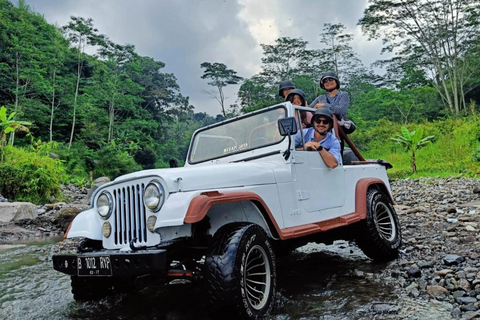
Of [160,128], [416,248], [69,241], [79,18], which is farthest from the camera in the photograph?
[160,128]

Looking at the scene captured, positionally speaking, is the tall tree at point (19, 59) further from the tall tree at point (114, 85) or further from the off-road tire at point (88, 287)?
the off-road tire at point (88, 287)

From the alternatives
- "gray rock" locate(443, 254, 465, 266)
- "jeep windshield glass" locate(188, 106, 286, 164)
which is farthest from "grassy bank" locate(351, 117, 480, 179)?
"jeep windshield glass" locate(188, 106, 286, 164)

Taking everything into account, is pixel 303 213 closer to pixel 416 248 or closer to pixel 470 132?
pixel 416 248

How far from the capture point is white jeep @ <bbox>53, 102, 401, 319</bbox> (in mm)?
2619

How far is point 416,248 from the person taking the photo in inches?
195

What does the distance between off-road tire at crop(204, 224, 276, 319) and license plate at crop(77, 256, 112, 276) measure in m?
0.68

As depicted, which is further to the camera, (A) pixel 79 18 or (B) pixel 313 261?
(A) pixel 79 18

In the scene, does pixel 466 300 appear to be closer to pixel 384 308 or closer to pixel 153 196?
pixel 384 308

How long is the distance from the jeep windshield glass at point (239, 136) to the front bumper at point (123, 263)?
1818 mm

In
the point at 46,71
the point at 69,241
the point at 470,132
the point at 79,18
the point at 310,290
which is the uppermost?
the point at 79,18

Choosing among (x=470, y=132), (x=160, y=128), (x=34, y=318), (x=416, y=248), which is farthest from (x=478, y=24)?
(x=160, y=128)

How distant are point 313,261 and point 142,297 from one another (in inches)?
92.8

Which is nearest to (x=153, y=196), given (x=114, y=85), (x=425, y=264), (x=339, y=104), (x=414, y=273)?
(x=414, y=273)

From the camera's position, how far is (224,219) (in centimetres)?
316
